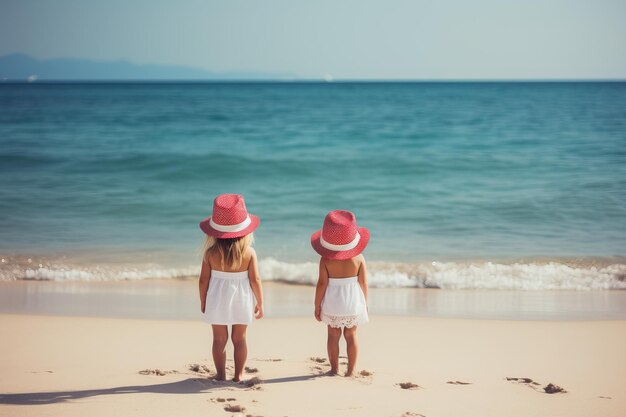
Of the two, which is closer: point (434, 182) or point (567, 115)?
point (434, 182)

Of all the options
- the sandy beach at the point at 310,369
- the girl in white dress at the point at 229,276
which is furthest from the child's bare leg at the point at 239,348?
the sandy beach at the point at 310,369

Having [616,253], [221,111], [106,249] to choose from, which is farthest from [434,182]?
[221,111]

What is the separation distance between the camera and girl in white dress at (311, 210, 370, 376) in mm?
4453

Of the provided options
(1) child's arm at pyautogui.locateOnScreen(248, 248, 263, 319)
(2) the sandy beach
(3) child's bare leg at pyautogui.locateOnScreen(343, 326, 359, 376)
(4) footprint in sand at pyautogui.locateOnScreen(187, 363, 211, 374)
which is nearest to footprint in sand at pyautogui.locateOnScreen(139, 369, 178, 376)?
(2) the sandy beach

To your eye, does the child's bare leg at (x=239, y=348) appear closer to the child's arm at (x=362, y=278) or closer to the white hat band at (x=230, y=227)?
the white hat band at (x=230, y=227)

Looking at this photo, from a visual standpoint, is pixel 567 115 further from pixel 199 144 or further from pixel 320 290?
pixel 320 290

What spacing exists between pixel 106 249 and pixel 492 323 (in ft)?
19.6

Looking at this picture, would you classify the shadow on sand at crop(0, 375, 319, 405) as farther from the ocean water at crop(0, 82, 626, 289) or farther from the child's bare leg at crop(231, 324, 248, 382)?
the ocean water at crop(0, 82, 626, 289)

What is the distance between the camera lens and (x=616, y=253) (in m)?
9.30

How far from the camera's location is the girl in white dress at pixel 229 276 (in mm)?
4324

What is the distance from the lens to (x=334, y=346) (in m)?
4.61

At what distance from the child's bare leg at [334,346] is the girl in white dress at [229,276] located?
0.56 m

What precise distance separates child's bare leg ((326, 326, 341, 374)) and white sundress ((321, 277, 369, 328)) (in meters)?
0.07

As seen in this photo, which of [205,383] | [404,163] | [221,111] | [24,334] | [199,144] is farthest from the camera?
[221,111]
